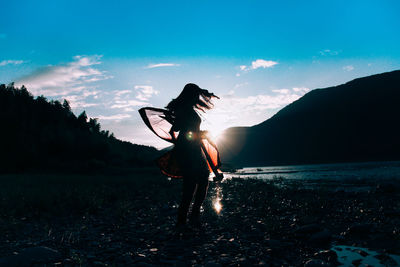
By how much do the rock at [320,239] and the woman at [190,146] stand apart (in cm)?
232

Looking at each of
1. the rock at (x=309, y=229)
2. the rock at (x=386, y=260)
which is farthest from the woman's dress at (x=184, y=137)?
the rock at (x=386, y=260)

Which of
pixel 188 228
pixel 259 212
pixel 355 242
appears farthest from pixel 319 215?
pixel 188 228

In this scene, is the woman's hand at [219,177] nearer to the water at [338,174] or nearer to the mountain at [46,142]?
the water at [338,174]

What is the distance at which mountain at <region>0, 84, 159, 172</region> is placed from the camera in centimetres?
5559

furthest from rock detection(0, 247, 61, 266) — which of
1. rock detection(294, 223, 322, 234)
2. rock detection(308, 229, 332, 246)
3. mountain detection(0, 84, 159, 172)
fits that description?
mountain detection(0, 84, 159, 172)

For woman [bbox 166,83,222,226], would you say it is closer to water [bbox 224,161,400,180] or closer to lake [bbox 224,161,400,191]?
lake [bbox 224,161,400,191]

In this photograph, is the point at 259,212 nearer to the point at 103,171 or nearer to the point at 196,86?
the point at 196,86

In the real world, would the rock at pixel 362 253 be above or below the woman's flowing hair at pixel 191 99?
below

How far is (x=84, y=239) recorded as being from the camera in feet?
16.1

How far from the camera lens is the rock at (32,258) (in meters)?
3.19

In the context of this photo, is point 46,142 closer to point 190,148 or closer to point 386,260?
point 190,148

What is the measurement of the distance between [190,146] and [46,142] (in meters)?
79.4

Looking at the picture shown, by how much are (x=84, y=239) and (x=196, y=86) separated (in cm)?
391

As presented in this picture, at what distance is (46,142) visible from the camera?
236 feet
